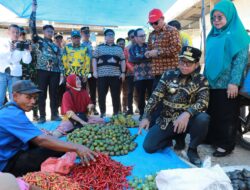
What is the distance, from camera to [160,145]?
12.4ft

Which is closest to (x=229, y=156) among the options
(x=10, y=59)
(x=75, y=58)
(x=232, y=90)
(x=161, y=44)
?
(x=232, y=90)

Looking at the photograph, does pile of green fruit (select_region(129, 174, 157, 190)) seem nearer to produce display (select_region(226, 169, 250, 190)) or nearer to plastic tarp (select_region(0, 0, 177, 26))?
produce display (select_region(226, 169, 250, 190))

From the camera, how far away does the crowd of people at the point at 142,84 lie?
2.71 metres

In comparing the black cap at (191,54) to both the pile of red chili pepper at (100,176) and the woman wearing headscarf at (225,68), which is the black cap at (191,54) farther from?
the pile of red chili pepper at (100,176)

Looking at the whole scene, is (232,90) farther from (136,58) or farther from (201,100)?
(136,58)

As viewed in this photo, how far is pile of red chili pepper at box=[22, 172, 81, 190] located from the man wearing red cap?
9.22 ft

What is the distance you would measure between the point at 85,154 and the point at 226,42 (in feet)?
7.26

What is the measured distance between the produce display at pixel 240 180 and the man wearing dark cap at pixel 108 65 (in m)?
3.60

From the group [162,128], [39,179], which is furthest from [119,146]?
[39,179]

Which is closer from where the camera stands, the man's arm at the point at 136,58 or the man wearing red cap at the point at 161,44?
the man wearing red cap at the point at 161,44

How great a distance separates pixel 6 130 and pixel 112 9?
5715mm

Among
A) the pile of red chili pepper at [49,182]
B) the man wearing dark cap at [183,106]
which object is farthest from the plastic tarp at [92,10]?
Result: the pile of red chili pepper at [49,182]

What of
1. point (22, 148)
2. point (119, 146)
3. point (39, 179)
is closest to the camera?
point (39, 179)

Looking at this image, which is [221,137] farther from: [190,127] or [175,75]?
[175,75]
